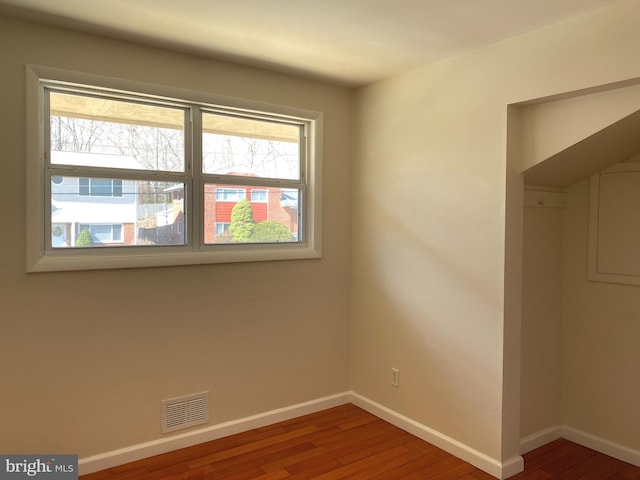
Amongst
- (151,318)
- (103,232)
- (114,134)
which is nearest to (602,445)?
(151,318)

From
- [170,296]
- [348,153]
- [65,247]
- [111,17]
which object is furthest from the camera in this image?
[348,153]

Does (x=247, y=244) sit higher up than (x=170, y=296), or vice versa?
(x=247, y=244)

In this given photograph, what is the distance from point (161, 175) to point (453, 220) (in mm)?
1873

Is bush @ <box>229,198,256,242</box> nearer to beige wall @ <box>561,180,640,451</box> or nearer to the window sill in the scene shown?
the window sill

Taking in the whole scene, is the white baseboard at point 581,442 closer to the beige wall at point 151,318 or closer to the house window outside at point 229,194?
the beige wall at point 151,318

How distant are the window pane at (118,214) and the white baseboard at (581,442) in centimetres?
263

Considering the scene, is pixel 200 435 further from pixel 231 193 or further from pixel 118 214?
pixel 231 193

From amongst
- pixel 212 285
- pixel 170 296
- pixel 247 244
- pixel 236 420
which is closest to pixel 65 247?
pixel 170 296

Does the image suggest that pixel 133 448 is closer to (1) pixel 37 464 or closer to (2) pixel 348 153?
(1) pixel 37 464

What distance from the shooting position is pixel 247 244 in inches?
130

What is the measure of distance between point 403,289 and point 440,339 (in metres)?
0.45

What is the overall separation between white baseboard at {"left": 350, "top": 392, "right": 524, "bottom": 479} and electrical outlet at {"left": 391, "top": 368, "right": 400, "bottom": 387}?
211mm

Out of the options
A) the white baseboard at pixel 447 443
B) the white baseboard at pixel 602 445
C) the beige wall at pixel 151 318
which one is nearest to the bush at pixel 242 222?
the beige wall at pixel 151 318

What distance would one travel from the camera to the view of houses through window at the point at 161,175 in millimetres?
2664
